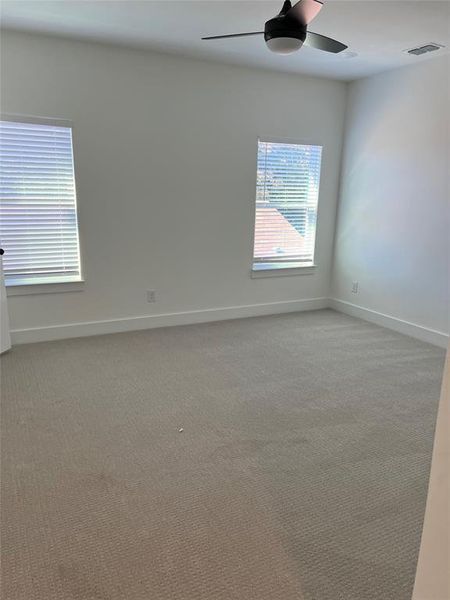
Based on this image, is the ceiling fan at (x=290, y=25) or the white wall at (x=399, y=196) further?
the white wall at (x=399, y=196)

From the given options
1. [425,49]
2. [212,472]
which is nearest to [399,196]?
[425,49]

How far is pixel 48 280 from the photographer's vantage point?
4.08 meters

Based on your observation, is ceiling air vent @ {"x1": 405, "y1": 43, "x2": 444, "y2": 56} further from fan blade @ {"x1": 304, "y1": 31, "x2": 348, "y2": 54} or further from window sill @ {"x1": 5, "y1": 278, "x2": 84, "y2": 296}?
window sill @ {"x1": 5, "y1": 278, "x2": 84, "y2": 296}

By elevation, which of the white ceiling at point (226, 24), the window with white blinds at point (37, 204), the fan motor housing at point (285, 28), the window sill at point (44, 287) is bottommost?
the window sill at point (44, 287)

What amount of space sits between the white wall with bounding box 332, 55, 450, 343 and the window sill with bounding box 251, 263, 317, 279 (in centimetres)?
44

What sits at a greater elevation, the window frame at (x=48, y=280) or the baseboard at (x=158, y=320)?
the window frame at (x=48, y=280)

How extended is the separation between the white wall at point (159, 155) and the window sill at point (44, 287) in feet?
0.21

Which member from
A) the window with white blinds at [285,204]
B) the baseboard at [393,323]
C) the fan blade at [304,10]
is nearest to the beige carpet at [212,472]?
the baseboard at [393,323]

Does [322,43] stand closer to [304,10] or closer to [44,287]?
[304,10]

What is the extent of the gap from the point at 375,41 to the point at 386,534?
3.61m

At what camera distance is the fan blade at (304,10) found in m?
2.24

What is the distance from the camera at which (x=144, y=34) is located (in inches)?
139

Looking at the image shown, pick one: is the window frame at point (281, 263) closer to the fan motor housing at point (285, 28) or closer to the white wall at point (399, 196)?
the white wall at point (399, 196)

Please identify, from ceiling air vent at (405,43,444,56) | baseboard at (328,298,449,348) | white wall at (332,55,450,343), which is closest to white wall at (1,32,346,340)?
white wall at (332,55,450,343)
